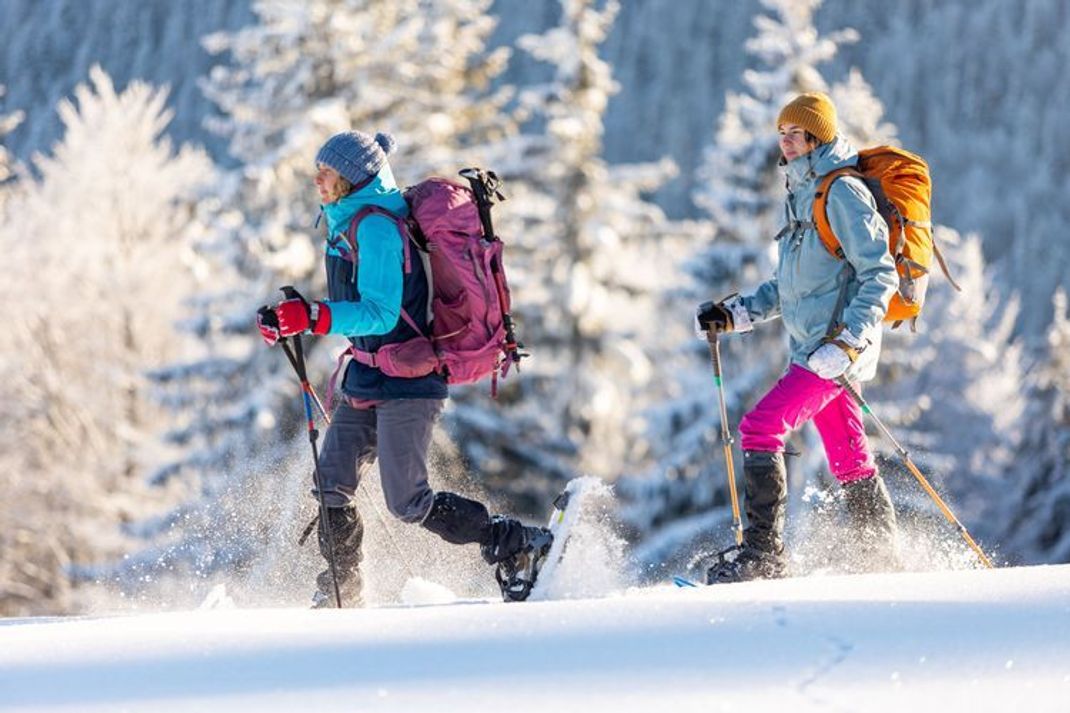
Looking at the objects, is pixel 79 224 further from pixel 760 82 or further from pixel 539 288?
pixel 760 82

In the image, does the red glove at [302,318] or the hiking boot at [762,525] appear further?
the hiking boot at [762,525]

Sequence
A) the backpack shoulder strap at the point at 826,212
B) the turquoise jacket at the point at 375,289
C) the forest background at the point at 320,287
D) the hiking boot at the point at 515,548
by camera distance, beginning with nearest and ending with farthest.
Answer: the turquoise jacket at the point at 375,289, the backpack shoulder strap at the point at 826,212, the hiking boot at the point at 515,548, the forest background at the point at 320,287

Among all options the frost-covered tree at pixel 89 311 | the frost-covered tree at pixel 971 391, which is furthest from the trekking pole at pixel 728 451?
the frost-covered tree at pixel 971 391

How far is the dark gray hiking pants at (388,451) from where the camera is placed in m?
6.39

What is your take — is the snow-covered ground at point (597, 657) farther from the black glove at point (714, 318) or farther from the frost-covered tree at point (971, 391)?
the frost-covered tree at point (971, 391)

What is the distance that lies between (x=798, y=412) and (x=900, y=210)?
0.96m

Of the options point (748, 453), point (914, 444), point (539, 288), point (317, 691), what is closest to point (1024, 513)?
point (914, 444)

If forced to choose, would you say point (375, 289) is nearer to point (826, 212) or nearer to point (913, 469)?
point (826, 212)

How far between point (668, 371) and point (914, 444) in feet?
16.5

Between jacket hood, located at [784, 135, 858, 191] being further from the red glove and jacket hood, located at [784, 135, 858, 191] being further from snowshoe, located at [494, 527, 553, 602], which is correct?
the red glove

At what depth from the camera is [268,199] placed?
23.4 metres

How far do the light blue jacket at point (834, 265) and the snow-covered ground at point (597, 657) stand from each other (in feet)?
4.87

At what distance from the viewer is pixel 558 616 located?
4.78m

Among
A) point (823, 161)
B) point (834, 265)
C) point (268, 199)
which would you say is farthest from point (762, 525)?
point (268, 199)
